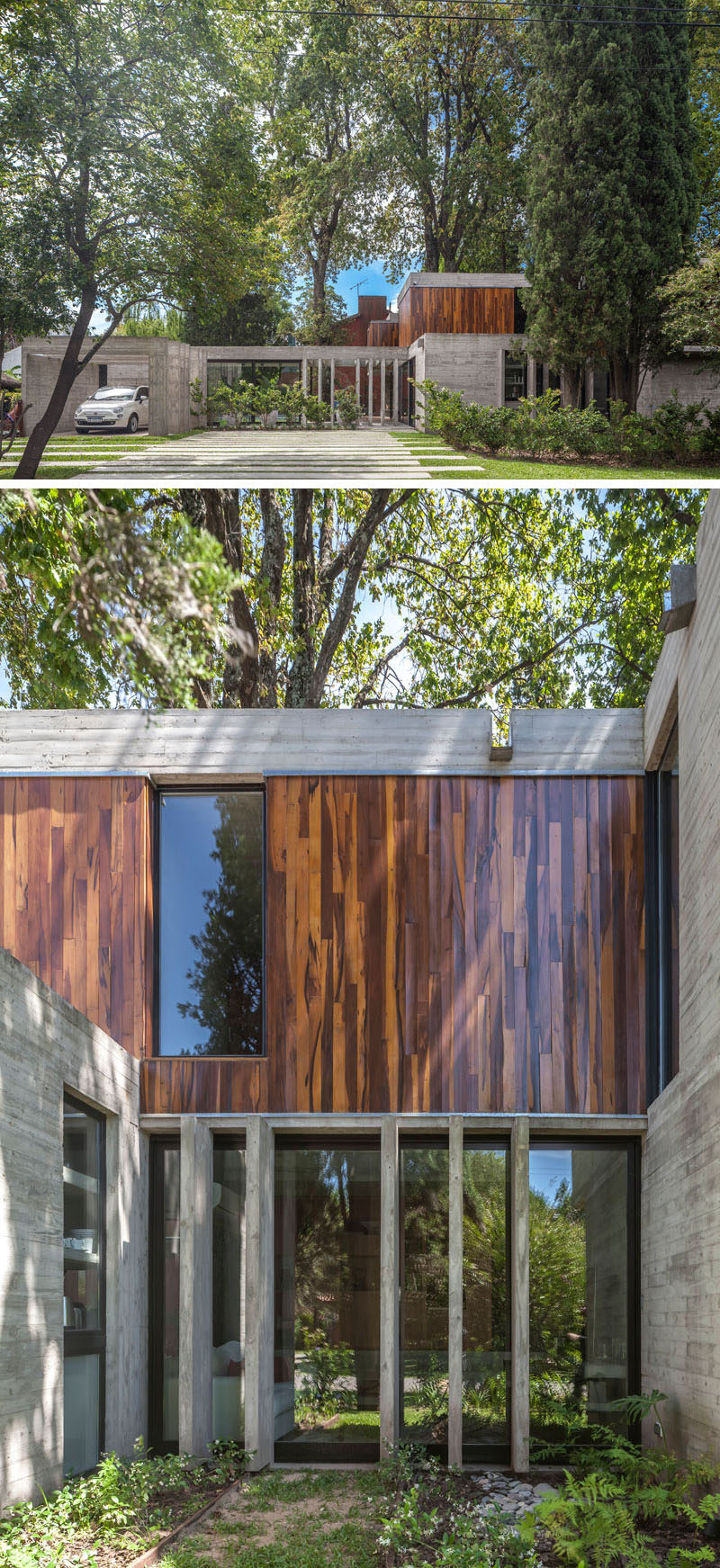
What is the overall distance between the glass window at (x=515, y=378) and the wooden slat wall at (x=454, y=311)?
0.17 meters

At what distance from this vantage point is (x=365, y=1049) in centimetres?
→ 819

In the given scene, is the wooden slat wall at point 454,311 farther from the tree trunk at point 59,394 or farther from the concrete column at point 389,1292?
the concrete column at point 389,1292

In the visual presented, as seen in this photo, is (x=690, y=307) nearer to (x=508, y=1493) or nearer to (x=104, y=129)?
(x=104, y=129)

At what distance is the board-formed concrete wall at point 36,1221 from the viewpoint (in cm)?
551


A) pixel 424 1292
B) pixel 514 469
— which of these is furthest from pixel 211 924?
pixel 514 469

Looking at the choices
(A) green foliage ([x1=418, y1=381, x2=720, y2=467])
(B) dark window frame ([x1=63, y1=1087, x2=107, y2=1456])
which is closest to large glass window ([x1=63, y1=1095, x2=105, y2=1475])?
(B) dark window frame ([x1=63, y1=1087, x2=107, y2=1456])

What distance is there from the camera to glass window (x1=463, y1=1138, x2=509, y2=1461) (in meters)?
7.93

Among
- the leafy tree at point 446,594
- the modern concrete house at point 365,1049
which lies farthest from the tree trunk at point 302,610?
the modern concrete house at point 365,1049

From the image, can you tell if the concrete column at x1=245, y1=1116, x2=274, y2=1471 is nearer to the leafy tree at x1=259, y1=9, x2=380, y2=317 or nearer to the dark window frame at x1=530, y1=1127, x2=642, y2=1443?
the dark window frame at x1=530, y1=1127, x2=642, y2=1443

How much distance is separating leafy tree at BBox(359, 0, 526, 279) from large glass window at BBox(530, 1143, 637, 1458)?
5.35m

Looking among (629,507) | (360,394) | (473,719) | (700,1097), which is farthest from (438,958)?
(629,507)

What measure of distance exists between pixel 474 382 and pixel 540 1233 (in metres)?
5.05

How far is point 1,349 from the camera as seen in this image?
589 cm

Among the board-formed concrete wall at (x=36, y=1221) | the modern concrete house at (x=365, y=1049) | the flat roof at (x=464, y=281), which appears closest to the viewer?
the board-formed concrete wall at (x=36, y=1221)
